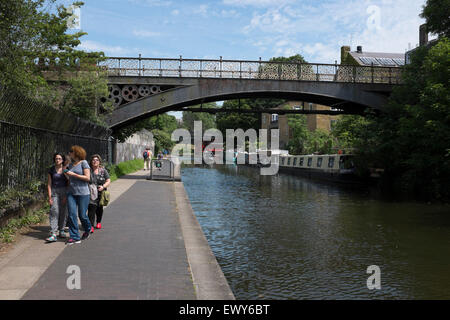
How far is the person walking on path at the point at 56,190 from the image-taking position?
8.61m

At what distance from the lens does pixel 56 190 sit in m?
8.74

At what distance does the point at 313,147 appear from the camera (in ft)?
178

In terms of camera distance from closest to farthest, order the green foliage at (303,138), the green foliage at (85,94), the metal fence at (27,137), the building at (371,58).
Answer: the metal fence at (27,137)
the green foliage at (85,94)
the green foliage at (303,138)
the building at (371,58)

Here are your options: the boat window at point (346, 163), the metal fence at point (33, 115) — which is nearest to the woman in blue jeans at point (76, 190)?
the metal fence at point (33, 115)

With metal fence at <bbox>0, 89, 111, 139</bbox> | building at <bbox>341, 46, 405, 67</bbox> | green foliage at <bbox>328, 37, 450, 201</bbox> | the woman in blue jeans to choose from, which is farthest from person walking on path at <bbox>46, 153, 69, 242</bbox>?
building at <bbox>341, 46, 405, 67</bbox>

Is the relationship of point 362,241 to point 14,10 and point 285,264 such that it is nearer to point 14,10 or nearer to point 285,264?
point 285,264

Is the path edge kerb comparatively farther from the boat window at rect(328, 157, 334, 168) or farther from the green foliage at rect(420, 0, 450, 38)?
the boat window at rect(328, 157, 334, 168)

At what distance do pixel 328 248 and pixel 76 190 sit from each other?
5.19 meters

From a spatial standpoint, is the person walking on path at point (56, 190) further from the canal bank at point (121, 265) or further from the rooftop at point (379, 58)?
the rooftop at point (379, 58)

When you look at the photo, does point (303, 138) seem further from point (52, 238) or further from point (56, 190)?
point (52, 238)

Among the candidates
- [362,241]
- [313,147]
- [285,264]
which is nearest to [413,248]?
[362,241]

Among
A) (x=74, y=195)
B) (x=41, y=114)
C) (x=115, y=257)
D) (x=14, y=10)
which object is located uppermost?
(x=14, y=10)

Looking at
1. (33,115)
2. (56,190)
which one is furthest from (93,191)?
(33,115)
